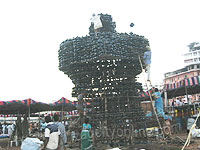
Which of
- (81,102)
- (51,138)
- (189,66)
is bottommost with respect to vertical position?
(51,138)

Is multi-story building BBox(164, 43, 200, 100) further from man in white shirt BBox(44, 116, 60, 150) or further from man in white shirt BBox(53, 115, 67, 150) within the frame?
man in white shirt BBox(44, 116, 60, 150)

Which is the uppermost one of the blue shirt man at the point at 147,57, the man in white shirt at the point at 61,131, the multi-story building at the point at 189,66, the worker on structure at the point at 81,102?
the multi-story building at the point at 189,66

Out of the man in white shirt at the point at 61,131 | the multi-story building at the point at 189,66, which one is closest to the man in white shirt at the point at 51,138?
the man in white shirt at the point at 61,131

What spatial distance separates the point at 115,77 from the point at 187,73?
233ft

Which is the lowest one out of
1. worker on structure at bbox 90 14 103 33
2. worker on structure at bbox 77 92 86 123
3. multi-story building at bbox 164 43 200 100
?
worker on structure at bbox 77 92 86 123

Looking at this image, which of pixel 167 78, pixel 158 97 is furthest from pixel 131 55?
pixel 167 78

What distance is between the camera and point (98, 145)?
391 inches

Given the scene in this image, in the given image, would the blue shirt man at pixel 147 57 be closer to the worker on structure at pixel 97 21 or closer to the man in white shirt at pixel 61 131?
the worker on structure at pixel 97 21

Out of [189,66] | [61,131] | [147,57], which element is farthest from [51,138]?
[189,66]

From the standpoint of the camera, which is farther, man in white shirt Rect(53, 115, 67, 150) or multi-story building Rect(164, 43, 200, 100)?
multi-story building Rect(164, 43, 200, 100)

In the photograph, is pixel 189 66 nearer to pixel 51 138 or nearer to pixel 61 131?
pixel 61 131

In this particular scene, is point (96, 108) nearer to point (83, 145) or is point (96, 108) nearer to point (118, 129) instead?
point (118, 129)

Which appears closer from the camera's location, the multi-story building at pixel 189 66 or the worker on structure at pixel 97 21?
the worker on structure at pixel 97 21

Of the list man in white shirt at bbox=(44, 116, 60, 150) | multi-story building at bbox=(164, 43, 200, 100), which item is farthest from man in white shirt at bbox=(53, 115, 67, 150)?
multi-story building at bbox=(164, 43, 200, 100)
